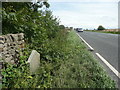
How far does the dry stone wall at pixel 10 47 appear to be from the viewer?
2721 millimetres

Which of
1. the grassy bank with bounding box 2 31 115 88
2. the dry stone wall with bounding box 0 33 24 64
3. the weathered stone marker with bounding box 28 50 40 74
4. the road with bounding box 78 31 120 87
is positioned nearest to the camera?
the grassy bank with bounding box 2 31 115 88

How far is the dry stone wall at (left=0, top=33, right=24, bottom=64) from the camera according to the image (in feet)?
8.93

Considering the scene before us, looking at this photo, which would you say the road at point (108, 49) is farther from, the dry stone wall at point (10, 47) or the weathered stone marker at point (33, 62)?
the dry stone wall at point (10, 47)

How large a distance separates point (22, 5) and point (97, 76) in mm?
4449

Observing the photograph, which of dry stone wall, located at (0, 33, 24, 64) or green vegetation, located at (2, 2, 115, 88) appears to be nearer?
green vegetation, located at (2, 2, 115, 88)

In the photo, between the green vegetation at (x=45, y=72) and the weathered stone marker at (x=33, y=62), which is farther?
the weathered stone marker at (x=33, y=62)

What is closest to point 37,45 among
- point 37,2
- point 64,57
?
point 64,57

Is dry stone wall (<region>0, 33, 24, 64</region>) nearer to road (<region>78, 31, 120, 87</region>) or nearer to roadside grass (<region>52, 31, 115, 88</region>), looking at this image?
roadside grass (<region>52, 31, 115, 88</region>)

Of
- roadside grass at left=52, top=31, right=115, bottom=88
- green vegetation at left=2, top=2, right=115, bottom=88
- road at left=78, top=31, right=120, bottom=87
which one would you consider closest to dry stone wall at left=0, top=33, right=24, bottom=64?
green vegetation at left=2, top=2, right=115, bottom=88

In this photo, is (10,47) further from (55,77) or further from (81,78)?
(81,78)

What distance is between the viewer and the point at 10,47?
3.09 meters

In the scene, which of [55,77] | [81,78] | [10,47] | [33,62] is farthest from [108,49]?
[10,47]

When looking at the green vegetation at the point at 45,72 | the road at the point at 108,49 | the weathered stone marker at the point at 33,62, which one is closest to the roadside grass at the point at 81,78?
the green vegetation at the point at 45,72

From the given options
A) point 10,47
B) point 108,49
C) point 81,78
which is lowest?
point 81,78
